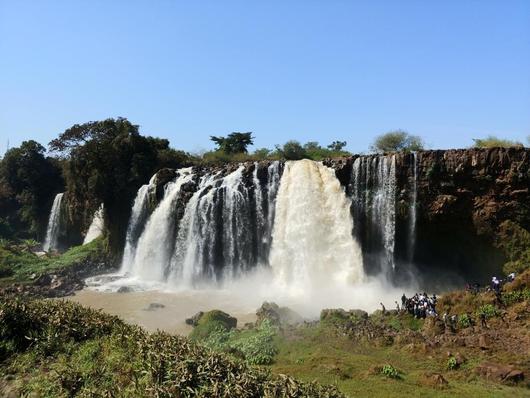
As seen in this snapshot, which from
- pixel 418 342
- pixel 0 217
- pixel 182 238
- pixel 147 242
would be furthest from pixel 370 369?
pixel 0 217

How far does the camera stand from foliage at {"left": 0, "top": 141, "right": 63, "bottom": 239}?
46.3m

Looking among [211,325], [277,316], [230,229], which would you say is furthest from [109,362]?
[230,229]

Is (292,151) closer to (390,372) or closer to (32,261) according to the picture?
(32,261)

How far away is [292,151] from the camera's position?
142ft

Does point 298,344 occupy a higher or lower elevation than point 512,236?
lower

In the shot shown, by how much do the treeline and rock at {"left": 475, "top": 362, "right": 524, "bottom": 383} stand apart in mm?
19273

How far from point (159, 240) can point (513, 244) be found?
21.9m

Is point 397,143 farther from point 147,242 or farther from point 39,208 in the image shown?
point 39,208

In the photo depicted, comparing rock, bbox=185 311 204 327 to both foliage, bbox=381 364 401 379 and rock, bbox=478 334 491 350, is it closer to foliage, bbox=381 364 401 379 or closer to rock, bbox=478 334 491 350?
foliage, bbox=381 364 401 379

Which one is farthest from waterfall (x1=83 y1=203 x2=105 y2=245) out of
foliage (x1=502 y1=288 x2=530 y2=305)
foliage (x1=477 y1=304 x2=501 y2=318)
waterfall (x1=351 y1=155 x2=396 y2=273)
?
foliage (x1=502 y1=288 x2=530 y2=305)

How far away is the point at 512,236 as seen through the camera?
25.6m

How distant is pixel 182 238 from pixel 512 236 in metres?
19.8

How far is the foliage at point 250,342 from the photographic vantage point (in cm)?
1389

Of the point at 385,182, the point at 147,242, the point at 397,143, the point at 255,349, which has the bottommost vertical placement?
the point at 255,349
